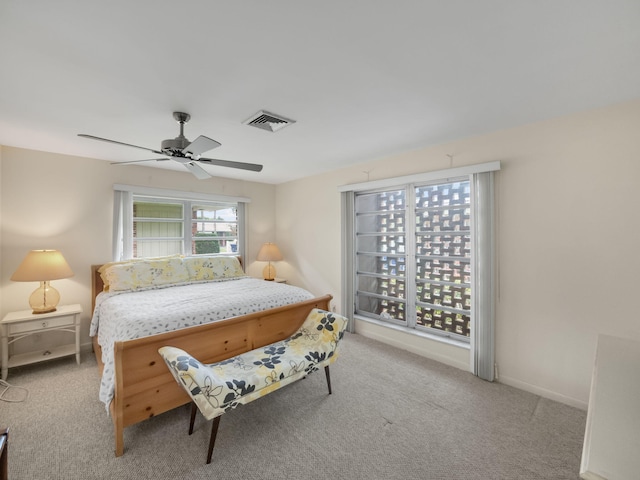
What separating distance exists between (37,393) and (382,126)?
3882 millimetres

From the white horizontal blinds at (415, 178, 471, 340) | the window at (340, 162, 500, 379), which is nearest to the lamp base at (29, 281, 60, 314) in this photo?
the window at (340, 162, 500, 379)

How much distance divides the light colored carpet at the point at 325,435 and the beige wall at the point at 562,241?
1.24 ft

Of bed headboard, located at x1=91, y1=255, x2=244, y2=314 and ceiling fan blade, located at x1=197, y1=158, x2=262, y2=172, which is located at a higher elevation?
ceiling fan blade, located at x1=197, y1=158, x2=262, y2=172

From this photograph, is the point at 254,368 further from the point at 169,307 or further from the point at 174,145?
the point at 174,145

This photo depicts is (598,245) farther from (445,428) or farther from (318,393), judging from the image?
(318,393)

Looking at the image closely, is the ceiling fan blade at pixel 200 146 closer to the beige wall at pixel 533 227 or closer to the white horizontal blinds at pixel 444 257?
the beige wall at pixel 533 227

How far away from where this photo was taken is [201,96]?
73.7 inches

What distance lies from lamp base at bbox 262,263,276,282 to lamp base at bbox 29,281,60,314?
2.59 metres

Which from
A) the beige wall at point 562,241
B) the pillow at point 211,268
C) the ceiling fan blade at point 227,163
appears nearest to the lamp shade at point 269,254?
the pillow at point 211,268

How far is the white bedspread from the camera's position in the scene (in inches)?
76.1

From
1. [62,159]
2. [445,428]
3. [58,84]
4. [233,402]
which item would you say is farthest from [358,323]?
[62,159]

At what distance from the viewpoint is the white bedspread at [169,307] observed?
6.34ft

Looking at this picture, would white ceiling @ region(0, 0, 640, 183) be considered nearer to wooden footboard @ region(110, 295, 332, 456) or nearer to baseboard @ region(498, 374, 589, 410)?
wooden footboard @ region(110, 295, 332, 456)

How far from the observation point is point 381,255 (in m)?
3.72
